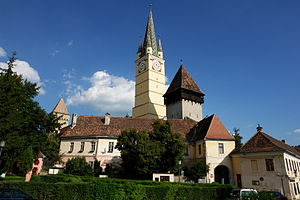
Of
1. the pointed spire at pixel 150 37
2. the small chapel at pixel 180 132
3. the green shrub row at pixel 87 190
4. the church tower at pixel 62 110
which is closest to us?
the green shrub row at pixel 87 190

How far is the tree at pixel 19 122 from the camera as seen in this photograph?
18859mm

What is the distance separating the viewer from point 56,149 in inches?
1292

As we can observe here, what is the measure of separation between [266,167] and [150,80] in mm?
42420

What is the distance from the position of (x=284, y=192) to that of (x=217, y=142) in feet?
30.5

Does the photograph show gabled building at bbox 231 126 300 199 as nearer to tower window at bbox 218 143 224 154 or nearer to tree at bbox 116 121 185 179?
tower window at bbox 218 143 224 154

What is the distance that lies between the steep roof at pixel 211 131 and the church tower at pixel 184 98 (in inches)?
418

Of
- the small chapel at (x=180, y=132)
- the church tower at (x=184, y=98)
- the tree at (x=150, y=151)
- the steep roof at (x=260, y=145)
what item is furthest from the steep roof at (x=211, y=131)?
the church tower at (x=184, y=98)

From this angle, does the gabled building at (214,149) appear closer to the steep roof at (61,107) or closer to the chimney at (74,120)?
the chimney at (74,120)

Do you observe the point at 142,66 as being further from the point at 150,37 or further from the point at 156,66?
the point at 150,37

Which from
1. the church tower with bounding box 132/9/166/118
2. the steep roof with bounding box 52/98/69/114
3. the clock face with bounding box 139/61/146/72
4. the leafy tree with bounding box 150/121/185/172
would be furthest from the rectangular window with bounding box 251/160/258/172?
the steep roof with bounding box 52/98/69/114

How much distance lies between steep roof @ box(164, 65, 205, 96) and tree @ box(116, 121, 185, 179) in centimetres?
2358

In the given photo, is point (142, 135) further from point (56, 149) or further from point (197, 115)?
point (197, 115)

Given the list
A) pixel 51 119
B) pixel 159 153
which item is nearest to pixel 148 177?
pixel 159 153

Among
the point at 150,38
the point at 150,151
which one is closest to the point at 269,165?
the point at 150,151
